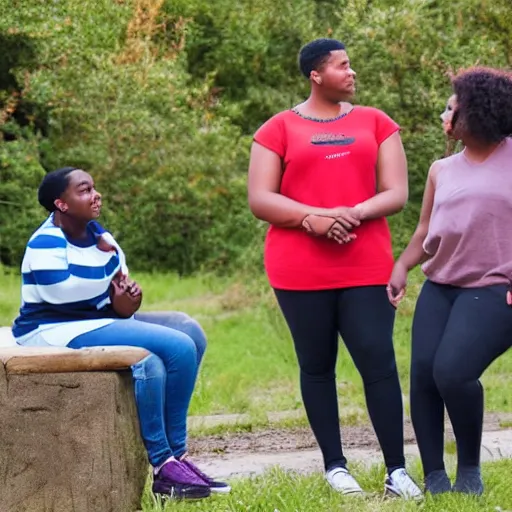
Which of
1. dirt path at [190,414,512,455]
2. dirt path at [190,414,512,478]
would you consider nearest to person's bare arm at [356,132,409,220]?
dirt path at [190,414,512,478]

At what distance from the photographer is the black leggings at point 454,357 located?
4699mm

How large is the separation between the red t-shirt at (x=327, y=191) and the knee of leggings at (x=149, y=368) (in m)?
0.61

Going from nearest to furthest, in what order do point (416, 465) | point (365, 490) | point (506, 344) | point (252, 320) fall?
point (506, 344) < point (365, 490) < point (416, 465) < point (252, 320)

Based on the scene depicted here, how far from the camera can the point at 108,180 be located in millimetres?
18000

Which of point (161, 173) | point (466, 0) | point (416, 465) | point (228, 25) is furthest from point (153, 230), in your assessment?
point (416, 465)

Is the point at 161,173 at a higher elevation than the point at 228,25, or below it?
below

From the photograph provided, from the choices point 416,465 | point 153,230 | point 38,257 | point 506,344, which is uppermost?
point 38,257

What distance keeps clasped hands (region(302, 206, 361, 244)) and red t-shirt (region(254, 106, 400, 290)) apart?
0.24 ft

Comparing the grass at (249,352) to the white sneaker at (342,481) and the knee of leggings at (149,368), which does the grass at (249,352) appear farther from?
the knee of leggings at (149,368)

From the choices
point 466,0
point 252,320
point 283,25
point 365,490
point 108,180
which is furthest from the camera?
point 283,25

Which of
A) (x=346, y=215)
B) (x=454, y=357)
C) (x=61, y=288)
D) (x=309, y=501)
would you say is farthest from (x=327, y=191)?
(x=309, y=501)

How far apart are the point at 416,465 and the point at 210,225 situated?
12.9 m

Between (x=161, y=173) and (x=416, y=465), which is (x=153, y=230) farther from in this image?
(x=416, y=465)

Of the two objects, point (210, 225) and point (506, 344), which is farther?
point (210, 225)
